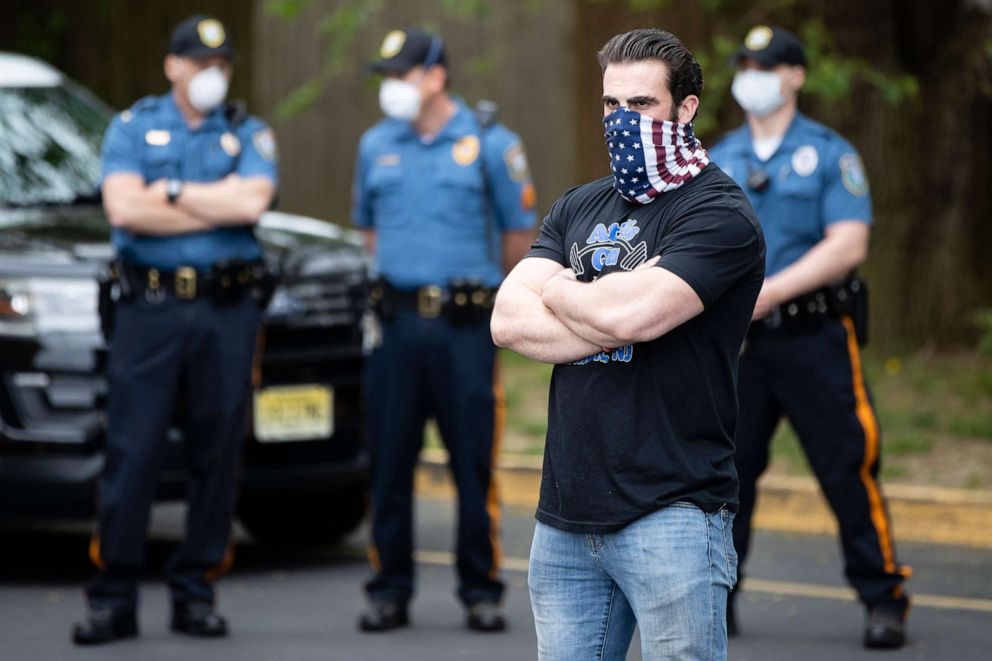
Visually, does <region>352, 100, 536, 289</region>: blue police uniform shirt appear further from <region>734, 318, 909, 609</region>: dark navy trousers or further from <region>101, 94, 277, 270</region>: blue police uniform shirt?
<region>734, 318, 909, 609</region>: dark navy trousers

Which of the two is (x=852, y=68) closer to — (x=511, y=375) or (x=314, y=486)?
(x=511, y=375)

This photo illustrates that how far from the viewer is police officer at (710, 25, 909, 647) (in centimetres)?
616

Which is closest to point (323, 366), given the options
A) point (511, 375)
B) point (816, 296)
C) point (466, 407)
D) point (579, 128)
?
point (466, 407)

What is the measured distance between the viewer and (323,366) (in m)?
7.32

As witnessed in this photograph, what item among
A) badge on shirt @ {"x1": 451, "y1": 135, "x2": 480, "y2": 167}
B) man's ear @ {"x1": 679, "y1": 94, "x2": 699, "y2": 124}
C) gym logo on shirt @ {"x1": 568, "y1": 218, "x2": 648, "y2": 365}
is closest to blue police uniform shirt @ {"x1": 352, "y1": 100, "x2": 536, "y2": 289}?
badge on shirt @ {"x1": 451, "y1": 135, "x2": 480, "y2": 167}

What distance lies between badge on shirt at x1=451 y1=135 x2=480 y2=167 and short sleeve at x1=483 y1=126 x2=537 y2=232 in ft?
0.14

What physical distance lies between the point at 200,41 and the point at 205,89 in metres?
0.18

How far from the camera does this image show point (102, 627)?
622cm

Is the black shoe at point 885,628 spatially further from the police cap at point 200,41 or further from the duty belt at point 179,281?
the police cap at point 200,41

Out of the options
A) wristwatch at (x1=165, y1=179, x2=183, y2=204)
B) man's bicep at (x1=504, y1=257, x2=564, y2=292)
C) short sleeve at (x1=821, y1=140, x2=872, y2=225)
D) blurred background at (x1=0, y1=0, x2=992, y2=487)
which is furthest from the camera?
blurred background at (x1=0, y1=0, x2=992, y2=487)

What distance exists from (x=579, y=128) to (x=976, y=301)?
3.12 m

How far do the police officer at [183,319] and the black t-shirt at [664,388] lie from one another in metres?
2.82

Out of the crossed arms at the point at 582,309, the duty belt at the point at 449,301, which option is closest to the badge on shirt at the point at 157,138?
the duty belt at the point at 449,301

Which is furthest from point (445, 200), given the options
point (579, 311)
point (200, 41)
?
point (579, 311)
